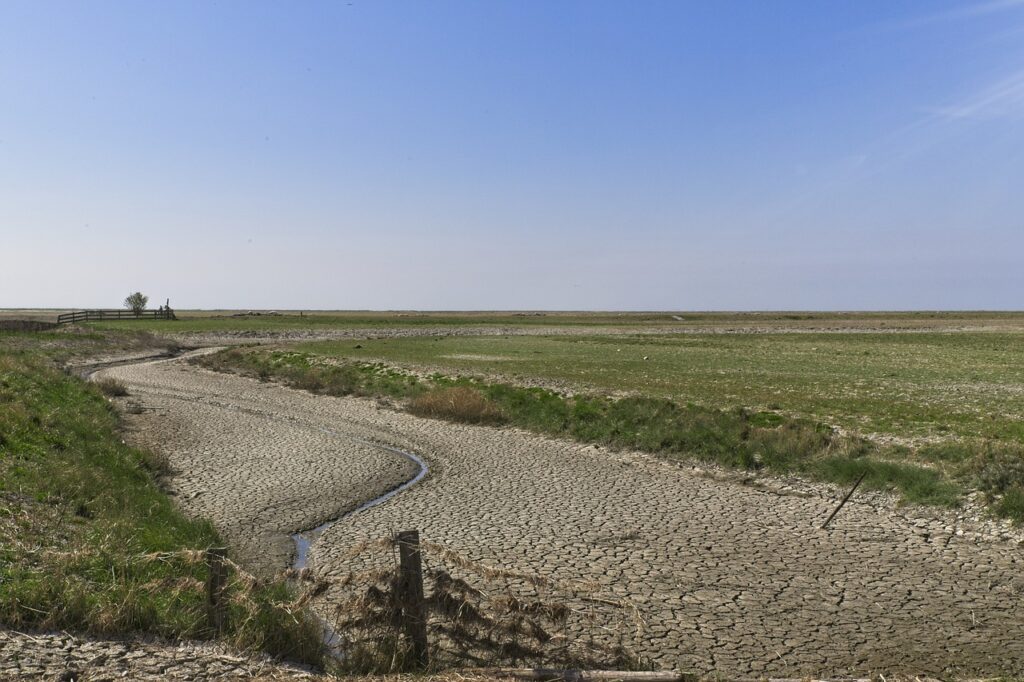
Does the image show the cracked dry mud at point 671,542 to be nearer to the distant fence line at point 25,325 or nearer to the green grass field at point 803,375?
the green grass field at point 803,375

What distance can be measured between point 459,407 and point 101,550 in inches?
789

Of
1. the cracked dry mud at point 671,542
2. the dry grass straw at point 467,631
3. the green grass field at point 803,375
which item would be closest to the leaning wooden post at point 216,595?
the dry grass straw at point 467,631

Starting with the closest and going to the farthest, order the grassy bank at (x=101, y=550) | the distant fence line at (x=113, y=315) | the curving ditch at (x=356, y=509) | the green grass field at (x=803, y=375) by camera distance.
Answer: the grassy bank at (x=101, y=550) < the curving ditch at (x=356, y=509) < the green grass field at (x=803, y=375) < the distant fence line at (x=113, y=315)

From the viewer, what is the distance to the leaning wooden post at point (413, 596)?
8164 mm

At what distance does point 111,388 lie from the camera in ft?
Answer: 111

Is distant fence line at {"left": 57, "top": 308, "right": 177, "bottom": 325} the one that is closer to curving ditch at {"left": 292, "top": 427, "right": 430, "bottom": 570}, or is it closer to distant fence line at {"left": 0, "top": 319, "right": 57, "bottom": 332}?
distant fence line at {"left": 0, "top": 319, "right": 57, "bottom": 332}

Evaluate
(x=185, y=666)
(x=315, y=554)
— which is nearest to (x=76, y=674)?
(x=185, y=666)

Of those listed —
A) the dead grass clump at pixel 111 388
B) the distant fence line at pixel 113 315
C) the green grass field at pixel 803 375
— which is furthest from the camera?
the distant fence line at pixel 113 315

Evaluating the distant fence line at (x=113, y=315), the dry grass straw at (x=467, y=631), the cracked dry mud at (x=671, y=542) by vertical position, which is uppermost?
the distant fence line at (x=113, y=315)

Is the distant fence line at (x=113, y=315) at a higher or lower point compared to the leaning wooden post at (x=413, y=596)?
higher

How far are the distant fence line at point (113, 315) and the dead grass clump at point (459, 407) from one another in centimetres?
7817

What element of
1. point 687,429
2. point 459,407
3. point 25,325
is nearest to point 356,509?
point 687,429

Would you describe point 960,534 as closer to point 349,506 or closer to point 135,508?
point 349,506

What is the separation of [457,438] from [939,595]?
17110 mm
